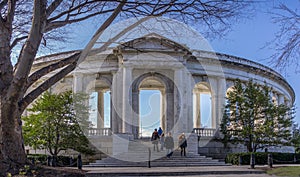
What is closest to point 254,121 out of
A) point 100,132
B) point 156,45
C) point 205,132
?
point 205,132

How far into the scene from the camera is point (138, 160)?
26.9 metres

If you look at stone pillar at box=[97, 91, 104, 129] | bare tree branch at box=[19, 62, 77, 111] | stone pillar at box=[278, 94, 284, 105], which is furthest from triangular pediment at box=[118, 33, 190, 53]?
bare tree branch at box=[19, 62, 77, 111]

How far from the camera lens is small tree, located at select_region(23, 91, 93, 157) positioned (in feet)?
93.8

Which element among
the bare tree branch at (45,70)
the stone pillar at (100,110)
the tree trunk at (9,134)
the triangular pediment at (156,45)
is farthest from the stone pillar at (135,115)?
the tree trunk at (9,134)

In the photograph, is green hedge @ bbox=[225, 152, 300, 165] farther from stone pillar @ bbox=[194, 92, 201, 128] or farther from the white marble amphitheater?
stone pillar @ bbox=[194, 92, 201, 128]

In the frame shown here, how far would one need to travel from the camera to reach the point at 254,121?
3316 centimetres

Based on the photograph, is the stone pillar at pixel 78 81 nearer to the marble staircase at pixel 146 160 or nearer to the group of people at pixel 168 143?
the marble staircase at pixel 146 160

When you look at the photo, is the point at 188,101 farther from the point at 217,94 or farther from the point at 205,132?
the point at 217,94

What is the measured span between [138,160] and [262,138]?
10415 millimetres

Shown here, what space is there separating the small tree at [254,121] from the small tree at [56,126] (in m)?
11.1

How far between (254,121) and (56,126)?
14871mm

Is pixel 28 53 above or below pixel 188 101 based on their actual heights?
above

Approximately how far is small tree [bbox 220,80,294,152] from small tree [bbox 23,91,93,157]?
11.1 meters

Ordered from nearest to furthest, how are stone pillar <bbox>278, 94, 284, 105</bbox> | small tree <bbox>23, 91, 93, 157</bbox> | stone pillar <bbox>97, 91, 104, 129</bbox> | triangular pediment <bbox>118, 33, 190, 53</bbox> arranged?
small tree <bbox>23, 91, 93, 157</bbox>
triangular pediment <bbox>118, 33, 190, 53</bbox>
stone pillar <bbox>97, 91, 104, 129</bbox>
stone pillar <bbox>278, 94, 284, 105</bbox>
